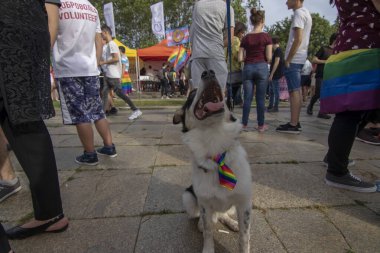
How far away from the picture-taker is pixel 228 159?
2012 millimetres

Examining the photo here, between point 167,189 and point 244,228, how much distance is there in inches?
46.3

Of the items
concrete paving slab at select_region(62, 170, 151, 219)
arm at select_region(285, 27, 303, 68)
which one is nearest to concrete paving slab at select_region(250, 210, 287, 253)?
concrete paving slab at select_region(62, 170, 151, 219)

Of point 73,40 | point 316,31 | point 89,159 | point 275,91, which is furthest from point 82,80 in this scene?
point 316,31

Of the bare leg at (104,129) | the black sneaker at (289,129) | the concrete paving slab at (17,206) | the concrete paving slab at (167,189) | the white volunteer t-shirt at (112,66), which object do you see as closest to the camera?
the concrete paving slab at (17,206)

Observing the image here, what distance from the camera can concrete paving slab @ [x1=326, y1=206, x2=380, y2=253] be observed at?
76.4 inches

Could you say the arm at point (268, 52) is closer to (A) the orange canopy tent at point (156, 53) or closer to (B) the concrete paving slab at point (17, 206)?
(B) the concrete paving slab at point (17, 206)

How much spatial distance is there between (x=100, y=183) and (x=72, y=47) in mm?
1690

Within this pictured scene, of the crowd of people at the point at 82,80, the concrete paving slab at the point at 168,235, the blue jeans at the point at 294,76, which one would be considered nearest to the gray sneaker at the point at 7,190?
the crowd of people at the point at 82,80

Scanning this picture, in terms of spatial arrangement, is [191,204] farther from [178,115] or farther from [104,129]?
[104,129]

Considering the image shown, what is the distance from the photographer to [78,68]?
3.46 m

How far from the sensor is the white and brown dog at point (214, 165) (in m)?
1.93

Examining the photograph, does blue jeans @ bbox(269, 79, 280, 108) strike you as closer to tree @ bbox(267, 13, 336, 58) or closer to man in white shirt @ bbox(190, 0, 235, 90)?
man in white shirt @ bbox(190, 0, 235, 90)

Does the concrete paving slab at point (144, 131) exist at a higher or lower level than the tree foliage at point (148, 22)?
lower

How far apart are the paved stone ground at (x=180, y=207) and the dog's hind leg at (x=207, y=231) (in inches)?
4.3
